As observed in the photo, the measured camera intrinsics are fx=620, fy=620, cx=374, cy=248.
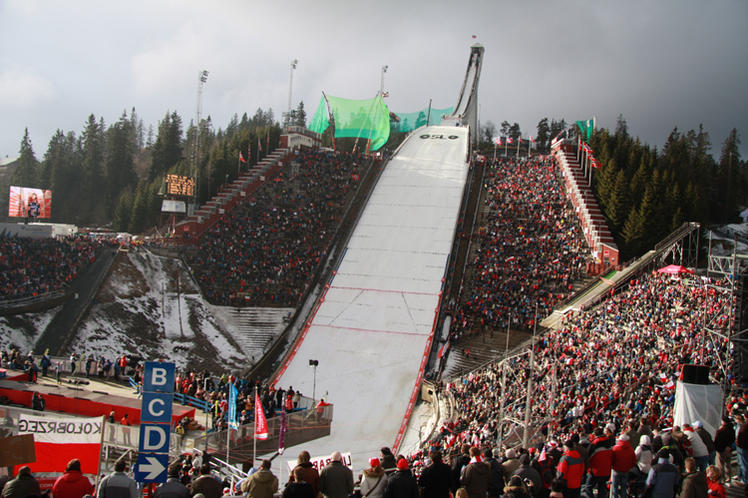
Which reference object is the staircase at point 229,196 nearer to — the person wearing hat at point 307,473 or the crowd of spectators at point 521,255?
the crowd of spectators at point 521,255

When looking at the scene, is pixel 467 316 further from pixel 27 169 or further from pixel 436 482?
pixel 27 169

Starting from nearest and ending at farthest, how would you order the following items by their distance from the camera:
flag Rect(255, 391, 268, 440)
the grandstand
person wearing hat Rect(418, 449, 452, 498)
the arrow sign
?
person wearing hat Rect(418, 449, 452, 498)
the arrow sign
flag Rect(255, 391, 268, 440)
the grandstand

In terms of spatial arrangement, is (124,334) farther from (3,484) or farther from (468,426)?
(3,484)

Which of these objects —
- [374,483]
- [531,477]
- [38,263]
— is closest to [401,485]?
[374,483]

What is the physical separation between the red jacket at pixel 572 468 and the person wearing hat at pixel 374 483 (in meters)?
2.47

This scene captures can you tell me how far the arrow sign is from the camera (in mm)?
7672

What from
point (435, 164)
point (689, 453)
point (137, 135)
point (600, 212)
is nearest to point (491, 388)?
point (689, 453)

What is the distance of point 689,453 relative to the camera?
8.56 m

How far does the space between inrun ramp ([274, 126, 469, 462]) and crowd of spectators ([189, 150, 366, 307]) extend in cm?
194

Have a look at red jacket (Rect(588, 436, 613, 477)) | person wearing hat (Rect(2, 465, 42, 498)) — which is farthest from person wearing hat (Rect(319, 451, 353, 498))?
red jacket (Rect(588, 436, 613, 477))

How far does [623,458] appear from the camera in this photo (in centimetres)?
799

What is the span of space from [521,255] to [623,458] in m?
25.5

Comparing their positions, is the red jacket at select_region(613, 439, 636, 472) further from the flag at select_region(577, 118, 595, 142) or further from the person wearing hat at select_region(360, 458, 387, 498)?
the flag at select_region(577, 118, 595, 142)

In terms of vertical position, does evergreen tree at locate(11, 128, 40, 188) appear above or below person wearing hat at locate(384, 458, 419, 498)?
above
